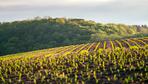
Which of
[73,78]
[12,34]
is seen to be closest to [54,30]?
[12,34]

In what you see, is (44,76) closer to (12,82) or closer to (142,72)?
(12,82)

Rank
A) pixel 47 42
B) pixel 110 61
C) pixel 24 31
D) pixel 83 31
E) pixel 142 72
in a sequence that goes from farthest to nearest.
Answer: pixel 24 31 < pixel 83 31 < pixel 47 42 < pixel 110 61 < pixel 142 72

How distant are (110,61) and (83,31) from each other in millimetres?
76850

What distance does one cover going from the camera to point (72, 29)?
365 ft

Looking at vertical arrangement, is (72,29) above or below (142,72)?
below

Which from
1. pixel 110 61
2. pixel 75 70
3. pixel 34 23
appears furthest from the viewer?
pixel 34 23

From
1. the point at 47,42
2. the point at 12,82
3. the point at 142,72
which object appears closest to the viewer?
the point at 142,72

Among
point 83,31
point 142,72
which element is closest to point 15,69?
point 142,72

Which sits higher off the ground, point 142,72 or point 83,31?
point 142,72

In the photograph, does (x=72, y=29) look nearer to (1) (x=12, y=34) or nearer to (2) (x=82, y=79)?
(1) (x=12, y=34)

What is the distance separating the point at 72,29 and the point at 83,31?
21.2ft

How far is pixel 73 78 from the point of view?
74.6ft

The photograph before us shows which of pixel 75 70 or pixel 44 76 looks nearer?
pixel 44 76

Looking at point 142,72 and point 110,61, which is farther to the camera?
point 110,61
